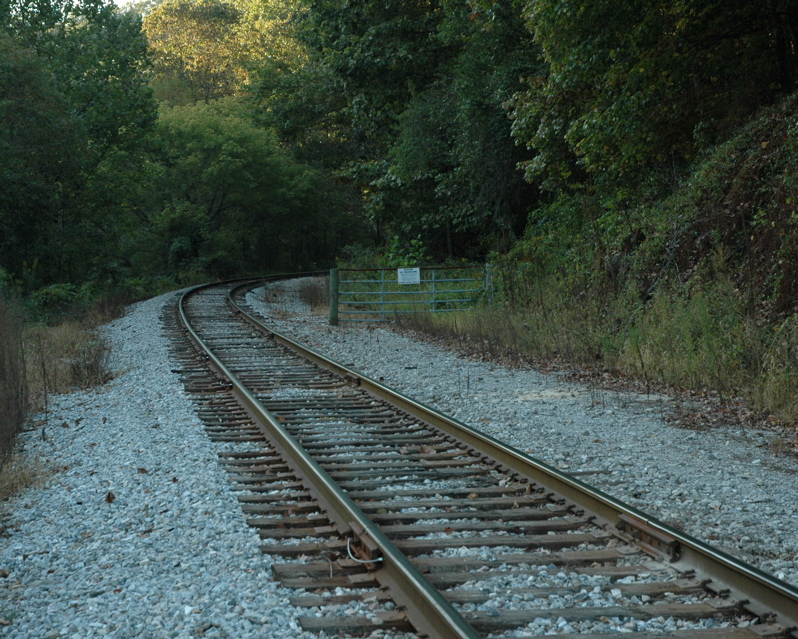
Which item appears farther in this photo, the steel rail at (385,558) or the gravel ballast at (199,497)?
the gravel ballast at (199,497)

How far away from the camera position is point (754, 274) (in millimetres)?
10945

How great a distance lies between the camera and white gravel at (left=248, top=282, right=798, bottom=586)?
204 inches

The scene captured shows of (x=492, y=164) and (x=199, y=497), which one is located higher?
(x=492, y=164)

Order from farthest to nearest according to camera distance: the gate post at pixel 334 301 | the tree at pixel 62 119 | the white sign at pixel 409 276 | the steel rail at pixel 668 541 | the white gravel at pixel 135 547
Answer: the tree at pixel 62 119 → the gate post at pixel 334 301 → the white sign at pixel 409 276 → the white gravel at pixel 135 547 → the steel rail at pixel 668 541

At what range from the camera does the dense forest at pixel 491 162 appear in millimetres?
11688

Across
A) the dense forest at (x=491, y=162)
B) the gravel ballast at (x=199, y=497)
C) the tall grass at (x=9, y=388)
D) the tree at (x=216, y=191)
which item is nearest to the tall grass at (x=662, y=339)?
the dense forest at (x=491, y=162)

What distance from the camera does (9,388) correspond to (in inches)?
338

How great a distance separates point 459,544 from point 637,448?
303 cm

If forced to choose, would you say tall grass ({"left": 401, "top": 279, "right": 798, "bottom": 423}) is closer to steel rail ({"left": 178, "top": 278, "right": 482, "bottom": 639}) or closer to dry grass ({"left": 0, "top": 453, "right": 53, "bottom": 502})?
steel rail ({"left": 178, "top": 278, "right": 482, "bottom": 639})

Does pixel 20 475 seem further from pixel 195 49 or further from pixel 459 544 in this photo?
pixel 195 49

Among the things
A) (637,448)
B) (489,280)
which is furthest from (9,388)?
(489,280)

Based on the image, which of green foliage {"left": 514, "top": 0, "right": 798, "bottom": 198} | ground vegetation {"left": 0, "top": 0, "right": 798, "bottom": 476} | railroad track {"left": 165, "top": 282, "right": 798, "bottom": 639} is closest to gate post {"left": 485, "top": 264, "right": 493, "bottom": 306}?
ground vegetation {"left": 0, "top": 0, "right": 798, "bottom": 476}

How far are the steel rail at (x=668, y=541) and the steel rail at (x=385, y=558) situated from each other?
134 cm

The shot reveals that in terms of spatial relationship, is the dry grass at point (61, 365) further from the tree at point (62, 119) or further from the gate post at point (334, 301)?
the tree at point (62, 119)
